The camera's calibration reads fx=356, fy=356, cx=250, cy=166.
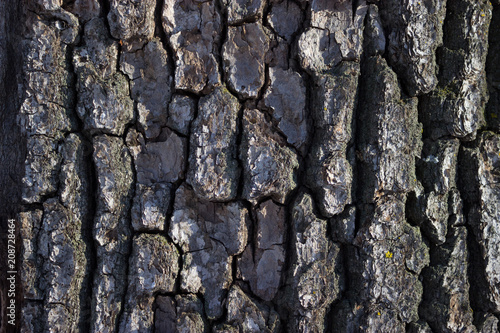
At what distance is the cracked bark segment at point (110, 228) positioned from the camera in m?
1.46

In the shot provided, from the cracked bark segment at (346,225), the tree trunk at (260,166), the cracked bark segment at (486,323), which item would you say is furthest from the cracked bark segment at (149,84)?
the cracked bark segment at (486,323)

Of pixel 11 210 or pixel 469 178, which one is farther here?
pixel 11 210

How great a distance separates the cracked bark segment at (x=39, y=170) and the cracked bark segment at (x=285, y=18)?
1.05 meters

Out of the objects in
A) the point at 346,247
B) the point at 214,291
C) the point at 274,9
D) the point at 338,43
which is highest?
the point at 274,9

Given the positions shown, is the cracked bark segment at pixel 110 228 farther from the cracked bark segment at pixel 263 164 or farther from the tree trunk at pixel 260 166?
the cracked bark segment at pixel 263 164

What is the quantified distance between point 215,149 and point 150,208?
1.20 ft

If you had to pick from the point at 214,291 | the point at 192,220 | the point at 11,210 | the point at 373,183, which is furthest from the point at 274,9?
the point at 11,210

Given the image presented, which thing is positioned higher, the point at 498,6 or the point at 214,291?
the point at 498,6

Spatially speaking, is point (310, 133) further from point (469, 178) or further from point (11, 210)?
point (11, 210)

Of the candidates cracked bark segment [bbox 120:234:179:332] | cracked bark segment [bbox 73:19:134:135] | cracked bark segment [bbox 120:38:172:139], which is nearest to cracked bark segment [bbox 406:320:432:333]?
cracked bark segment [bbox 120:234:179:332]

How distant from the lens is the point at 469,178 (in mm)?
1475

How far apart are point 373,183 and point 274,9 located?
817 millimetres

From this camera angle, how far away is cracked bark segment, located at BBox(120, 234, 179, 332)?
145cm

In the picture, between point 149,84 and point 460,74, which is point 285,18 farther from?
point 460,74
